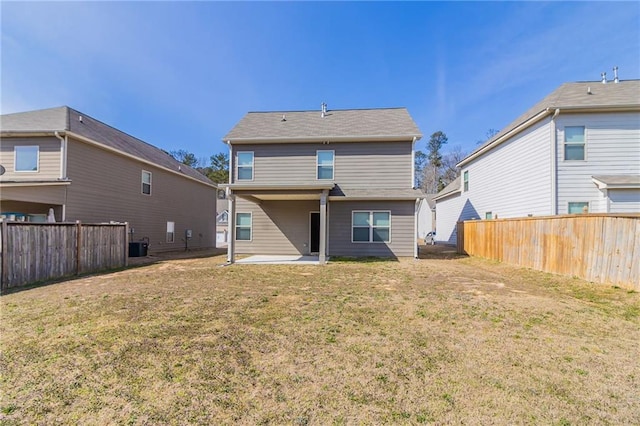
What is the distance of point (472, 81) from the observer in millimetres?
16750

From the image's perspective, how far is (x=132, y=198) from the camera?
1388cm

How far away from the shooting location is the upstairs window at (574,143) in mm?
10203

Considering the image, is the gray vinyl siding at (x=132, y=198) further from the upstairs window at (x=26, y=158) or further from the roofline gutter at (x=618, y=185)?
the roofline gutter at (x=618, y=185)

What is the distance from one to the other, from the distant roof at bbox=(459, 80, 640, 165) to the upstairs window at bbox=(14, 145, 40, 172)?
19.8 meters

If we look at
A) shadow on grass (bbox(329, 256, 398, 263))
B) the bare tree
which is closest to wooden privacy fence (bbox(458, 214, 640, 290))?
shadow on grass (bbox(329, 256, 398, 263))

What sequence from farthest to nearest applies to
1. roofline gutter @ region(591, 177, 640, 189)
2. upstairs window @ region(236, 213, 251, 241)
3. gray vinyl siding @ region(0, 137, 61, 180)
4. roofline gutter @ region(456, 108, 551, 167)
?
upstairs window @ region(236, 213, 251, 241)
gray vinyl siding @ region(0, 137, 61, 180)
roofline gutter @ region(456, 108, 551, 167)
roofline gutter @ region(591, 177, 640, 189)

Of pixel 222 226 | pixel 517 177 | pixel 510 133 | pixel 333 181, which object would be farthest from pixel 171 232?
pixel 510 133

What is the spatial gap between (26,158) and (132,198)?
3964mm

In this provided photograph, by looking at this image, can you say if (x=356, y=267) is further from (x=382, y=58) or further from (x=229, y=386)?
(x=382, y=58)

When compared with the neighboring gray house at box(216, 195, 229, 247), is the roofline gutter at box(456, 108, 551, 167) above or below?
A: above

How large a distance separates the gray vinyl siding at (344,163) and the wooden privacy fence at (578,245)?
4661 millimetres

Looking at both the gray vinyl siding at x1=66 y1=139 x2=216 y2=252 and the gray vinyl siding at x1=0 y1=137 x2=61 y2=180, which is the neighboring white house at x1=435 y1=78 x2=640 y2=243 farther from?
the gray vinyl siding at x1=0 y1=137 x2=61 y2=180

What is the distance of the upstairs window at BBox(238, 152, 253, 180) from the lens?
1319cm

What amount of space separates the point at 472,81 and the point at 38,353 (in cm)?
2095
